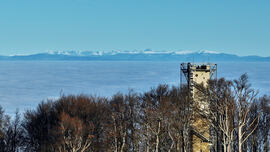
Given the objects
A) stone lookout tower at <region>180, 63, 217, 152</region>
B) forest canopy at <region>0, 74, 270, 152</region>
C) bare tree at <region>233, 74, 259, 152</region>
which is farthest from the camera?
stone lookout tower at <region>180, 63, 217, 152</region>

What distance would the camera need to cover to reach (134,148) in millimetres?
46688

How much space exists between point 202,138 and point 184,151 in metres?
9.77

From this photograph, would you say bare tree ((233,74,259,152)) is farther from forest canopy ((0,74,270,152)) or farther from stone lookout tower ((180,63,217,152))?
stone lookout tower ((180,63,217,152))

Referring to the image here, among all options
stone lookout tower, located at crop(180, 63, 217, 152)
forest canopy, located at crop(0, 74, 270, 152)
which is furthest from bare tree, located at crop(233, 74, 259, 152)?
stone lookout tower, located at crop(180, 63, 217, 152)

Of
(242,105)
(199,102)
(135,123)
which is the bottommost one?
(135,123)

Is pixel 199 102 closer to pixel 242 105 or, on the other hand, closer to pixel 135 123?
pixel 135 123

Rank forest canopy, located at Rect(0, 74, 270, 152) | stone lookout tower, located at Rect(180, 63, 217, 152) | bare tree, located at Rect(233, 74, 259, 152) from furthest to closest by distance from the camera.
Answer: stone lookout tower, located at Rect(180, 63, 217, 152) → forest canopy, located at Rect(0, 74, 270, 152) → bare tree, located at Rect(233, 74, 259, 152)

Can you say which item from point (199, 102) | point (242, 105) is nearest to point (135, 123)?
point (199, 102)

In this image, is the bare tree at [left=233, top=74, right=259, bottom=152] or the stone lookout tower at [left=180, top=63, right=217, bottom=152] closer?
the bare tree at [left=233, top=74, right=259, bottom=152]

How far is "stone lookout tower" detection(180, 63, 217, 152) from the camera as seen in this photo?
48344 millimetres

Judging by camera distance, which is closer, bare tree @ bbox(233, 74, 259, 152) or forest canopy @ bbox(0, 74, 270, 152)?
bare tree @ bbox(233, 74, 259, 152)

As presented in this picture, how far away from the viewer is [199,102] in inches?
1987

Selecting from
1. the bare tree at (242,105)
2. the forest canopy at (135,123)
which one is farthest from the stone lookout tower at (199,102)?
the bare tree at (242,105)

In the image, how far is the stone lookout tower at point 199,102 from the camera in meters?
48.3
